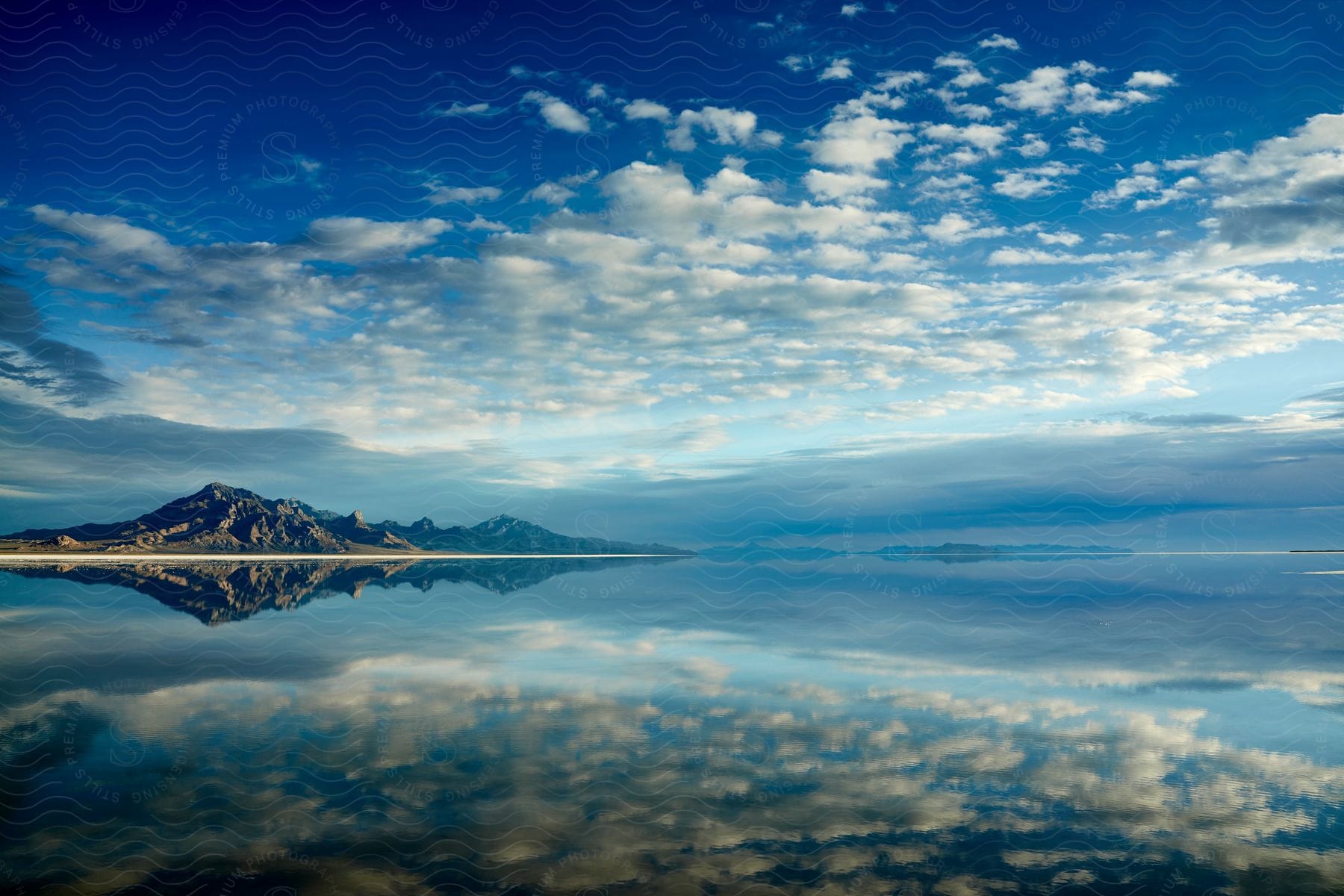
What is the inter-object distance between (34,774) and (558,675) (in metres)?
19.6

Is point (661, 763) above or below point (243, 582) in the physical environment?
above

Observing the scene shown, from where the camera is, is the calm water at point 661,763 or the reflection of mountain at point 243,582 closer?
the calm water at point 661,763

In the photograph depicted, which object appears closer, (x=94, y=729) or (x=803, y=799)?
(x=803, y=799)

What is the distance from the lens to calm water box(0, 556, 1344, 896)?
600 inches

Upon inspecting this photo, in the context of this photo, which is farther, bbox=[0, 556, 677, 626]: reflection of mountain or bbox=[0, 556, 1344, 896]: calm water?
bbox=[0, 556, 677, 626]: reflection of mountain

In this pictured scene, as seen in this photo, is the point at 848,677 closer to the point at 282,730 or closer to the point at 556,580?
the point at 282,730

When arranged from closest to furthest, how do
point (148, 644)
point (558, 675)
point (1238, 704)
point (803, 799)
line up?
point (803, 799) < point (1238, 704) < point (558, 675) < point (148, 644)

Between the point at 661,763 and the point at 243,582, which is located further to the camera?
the point at 243,582

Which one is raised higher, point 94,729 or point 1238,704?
point 94,729

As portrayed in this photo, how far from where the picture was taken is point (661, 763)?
21.8 metres

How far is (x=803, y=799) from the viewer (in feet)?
62.4

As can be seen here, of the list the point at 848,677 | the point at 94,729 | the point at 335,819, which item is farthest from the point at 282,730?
the point at 848,677

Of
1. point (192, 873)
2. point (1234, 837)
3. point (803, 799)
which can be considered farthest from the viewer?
point (803, 799)

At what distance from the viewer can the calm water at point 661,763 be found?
15250mm
